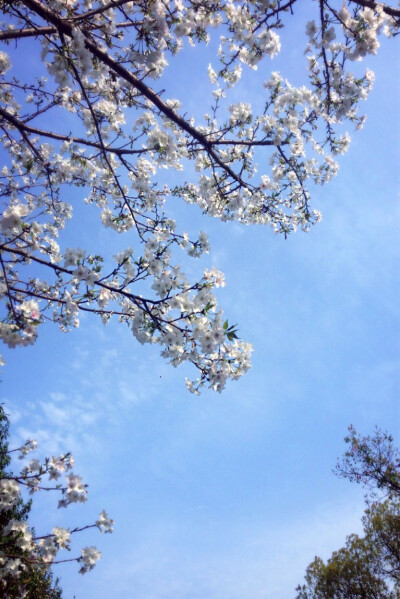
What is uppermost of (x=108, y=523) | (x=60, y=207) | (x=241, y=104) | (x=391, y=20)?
(x=60, y=207)

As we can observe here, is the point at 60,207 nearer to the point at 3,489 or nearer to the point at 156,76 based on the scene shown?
the point at 156,76

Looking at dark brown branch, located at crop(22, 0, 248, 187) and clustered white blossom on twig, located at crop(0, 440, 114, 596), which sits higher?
dark brown branch, located at crop(22, 0, 248, 187)

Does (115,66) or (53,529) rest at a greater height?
(115,66)

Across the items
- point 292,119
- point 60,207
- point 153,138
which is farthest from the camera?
point 60,207

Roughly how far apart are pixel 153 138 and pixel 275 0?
198cm

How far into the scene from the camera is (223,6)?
4527mm

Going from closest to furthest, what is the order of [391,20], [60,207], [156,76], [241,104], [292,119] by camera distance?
[391,20], [156,76], [292,119], [241,104], [60,207]

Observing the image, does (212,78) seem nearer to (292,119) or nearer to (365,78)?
(292,119)

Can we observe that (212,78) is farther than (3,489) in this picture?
Yes

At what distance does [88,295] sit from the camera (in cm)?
447

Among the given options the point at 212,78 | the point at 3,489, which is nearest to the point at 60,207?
the point at 212,78

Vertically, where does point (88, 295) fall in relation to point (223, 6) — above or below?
below

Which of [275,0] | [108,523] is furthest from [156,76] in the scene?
[108,523]

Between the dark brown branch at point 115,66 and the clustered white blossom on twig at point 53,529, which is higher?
the dark brown branch at point 115,66
